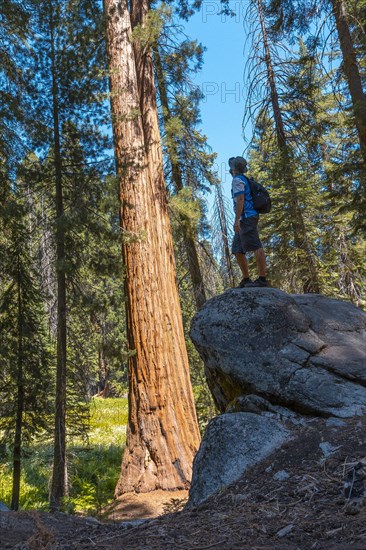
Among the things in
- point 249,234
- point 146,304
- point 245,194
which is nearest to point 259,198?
point 245,194

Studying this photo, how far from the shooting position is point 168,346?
7164 mm

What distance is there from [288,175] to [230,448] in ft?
32.5

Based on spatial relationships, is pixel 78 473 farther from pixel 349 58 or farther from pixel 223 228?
pixel 349 58

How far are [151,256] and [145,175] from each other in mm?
1366

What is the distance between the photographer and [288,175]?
1260 centimetres

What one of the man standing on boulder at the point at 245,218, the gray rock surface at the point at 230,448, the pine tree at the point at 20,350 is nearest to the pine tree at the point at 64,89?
the pine tree at the point at 20,350

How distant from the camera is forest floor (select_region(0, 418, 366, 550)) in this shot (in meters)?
2.43

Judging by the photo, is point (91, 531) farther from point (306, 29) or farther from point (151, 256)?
point (306, 29)

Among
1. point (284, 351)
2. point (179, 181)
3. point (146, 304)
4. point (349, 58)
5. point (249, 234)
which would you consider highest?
point (349, 58)

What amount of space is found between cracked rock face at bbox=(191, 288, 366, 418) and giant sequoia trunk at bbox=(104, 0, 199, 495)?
4.94ft

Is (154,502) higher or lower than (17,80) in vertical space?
lower

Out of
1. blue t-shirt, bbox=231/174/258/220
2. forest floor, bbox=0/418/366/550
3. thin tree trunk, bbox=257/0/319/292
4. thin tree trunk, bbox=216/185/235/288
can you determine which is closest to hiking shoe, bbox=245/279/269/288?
blue t-shirt, bbox=231/174/258/220

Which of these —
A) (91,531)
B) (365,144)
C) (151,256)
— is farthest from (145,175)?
(91,531)

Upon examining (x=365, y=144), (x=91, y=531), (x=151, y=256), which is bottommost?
(x=91, y=531)
